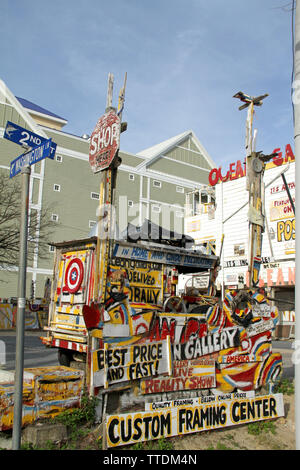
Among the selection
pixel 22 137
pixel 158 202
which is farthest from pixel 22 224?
pixel 158 202

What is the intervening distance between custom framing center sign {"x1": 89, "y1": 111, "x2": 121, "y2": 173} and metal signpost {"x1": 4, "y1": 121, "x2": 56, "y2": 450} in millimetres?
2178

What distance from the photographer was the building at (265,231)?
2556 cm

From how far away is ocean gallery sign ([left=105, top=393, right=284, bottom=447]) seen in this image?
541 centimetres

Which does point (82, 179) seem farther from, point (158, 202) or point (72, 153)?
point (158, 202)

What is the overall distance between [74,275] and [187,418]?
3.21 m

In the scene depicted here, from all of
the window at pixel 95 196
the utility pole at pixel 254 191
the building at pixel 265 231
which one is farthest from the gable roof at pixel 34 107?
the utility pole at pixel 254 191

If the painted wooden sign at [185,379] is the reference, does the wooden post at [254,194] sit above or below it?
above

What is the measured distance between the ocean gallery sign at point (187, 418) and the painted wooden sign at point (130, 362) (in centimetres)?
74

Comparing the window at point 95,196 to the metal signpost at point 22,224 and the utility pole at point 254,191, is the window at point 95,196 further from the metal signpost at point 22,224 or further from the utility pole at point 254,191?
the metal signpost at point 22,224

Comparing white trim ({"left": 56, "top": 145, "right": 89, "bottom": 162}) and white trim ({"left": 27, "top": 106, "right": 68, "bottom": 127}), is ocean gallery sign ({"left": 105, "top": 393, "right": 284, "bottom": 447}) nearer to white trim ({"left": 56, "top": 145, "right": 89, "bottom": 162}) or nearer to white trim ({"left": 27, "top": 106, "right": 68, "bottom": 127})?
white trim ({"left": 56, "top": 145, "right": 89, "bottom": 162})
